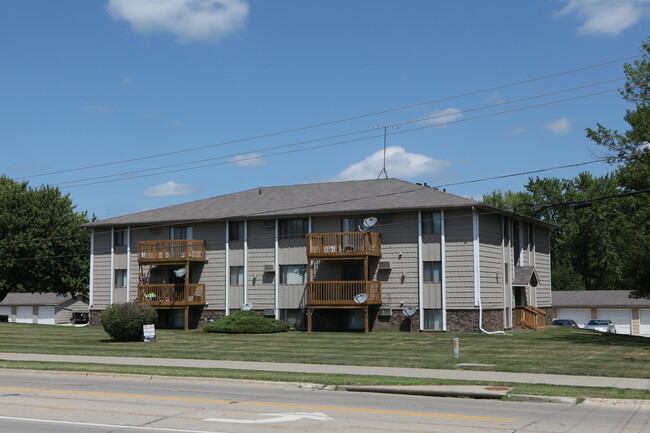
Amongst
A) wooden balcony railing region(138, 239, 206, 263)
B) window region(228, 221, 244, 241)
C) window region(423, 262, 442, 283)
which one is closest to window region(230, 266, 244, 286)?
window region(228, 221, 244, 241)

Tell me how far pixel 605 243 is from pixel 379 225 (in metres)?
51.7

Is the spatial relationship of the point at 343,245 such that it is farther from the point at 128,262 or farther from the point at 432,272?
the point at 128,262

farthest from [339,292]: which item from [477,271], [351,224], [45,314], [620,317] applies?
[45,314]

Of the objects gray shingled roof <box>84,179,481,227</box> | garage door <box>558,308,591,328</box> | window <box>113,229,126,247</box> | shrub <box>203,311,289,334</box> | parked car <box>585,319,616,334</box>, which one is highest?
gray shingled roof <box>84,179,481,227</box>

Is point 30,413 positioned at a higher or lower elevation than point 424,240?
lower

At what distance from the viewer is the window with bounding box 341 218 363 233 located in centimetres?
4019

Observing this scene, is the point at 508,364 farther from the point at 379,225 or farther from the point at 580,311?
the point at 580,311

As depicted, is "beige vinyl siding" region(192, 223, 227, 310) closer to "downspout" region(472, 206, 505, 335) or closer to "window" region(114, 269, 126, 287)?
"window" region(114, 269, 126, 287)

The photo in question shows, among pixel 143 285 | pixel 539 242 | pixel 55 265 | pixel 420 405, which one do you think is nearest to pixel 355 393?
pixel 420 405

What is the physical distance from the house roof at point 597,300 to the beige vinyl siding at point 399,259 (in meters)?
30.8

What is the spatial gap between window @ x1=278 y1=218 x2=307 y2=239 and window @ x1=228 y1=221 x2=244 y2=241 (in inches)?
95.9

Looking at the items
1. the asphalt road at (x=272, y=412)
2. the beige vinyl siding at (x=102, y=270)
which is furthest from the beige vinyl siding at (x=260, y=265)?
the asphalt road at (x=272, y=412)

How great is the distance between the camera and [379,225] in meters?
39.8

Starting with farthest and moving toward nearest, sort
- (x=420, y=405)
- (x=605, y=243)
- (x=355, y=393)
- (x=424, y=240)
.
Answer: (x=605, y=243)
(x=424, y=240)
(x=355, y=393)
(x=420, y=405)
